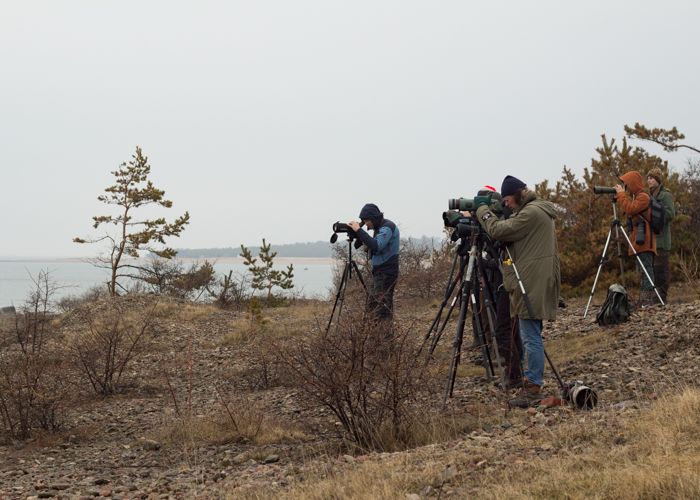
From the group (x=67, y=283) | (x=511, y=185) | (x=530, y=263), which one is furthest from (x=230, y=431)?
(x=67, y=283)

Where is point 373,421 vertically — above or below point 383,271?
below

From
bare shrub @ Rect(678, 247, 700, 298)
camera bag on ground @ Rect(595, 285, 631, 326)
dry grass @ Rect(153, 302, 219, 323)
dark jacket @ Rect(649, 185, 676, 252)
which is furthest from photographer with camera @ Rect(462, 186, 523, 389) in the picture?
dry grass @ Rect(153, 302, 219, 323)

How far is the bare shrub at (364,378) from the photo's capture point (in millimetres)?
3736

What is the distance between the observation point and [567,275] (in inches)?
426

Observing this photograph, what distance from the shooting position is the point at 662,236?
23.3 ft

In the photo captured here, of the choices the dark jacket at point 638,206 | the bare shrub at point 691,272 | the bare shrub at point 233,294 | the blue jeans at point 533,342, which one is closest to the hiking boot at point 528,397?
the blue jeans at point 533,342

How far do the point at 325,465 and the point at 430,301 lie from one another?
11.1 metres

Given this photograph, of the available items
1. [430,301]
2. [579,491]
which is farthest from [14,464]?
[430,301]

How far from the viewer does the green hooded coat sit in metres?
4.17

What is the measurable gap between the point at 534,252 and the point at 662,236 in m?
4.03

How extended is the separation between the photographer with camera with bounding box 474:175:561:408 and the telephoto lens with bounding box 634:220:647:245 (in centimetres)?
335

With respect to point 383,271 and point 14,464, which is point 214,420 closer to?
point 14,464

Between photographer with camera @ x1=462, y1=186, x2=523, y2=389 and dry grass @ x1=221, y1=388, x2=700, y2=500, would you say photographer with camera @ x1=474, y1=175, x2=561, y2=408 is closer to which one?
photographer with camera @ x1=462, y1=186, x2=523, y2=389

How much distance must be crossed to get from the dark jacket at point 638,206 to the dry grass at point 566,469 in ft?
13.3
